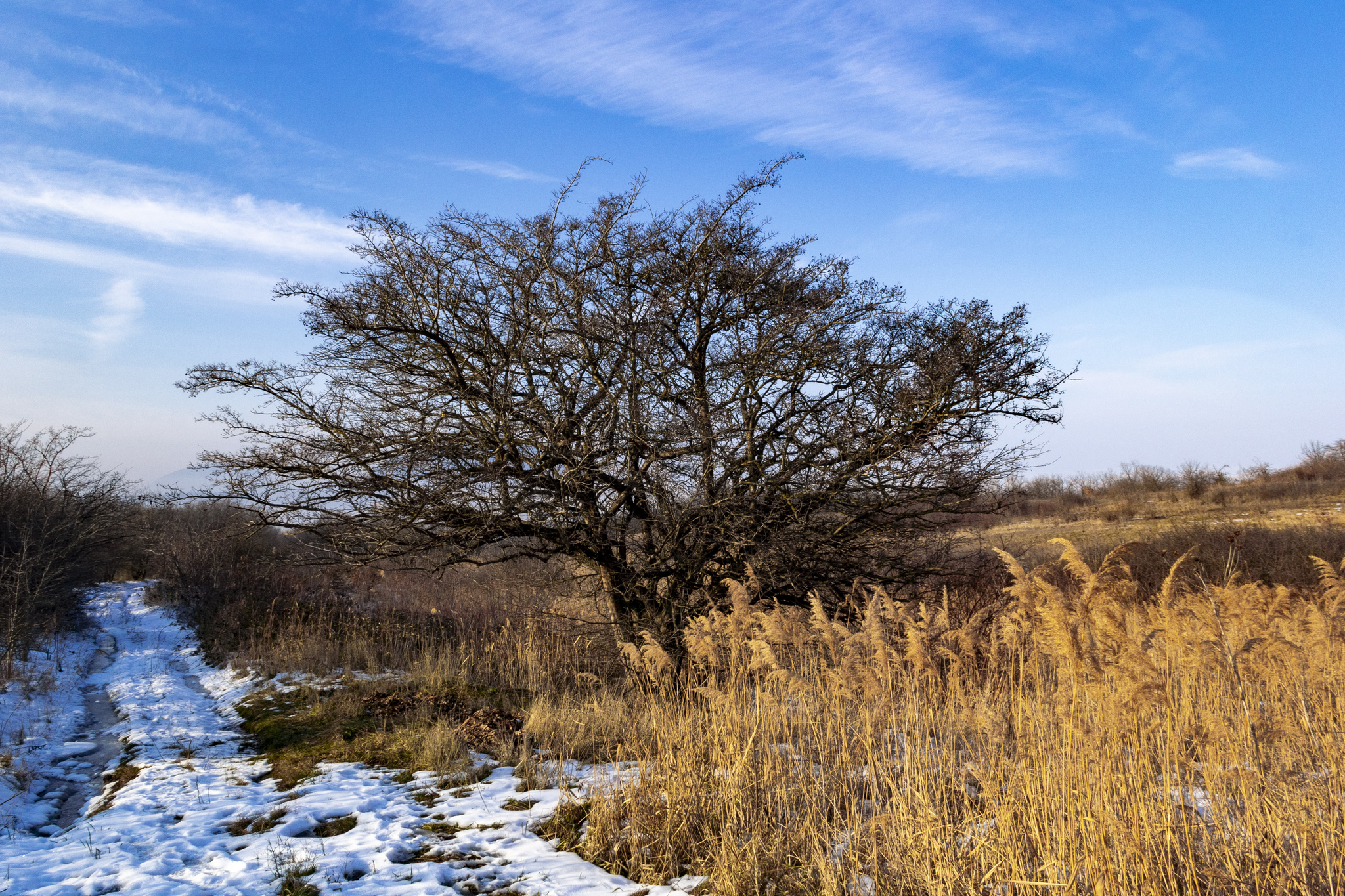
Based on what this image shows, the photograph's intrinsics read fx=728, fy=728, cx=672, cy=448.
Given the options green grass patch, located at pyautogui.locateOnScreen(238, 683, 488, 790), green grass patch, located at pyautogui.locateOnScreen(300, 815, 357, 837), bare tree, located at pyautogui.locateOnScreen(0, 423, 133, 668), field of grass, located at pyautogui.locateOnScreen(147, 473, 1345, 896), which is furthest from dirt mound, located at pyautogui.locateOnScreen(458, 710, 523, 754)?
bare tree, located at pyautogui.locateOnScreen(0, 423, 133, 668)

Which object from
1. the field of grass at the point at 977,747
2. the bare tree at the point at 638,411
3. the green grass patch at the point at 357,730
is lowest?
the green grass patch at the point at 357,730

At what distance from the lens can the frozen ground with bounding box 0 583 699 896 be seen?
411cm

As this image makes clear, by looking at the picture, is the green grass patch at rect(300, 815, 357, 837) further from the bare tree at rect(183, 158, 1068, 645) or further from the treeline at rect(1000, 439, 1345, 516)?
the treeline at rect(1000, 439, 1345, 516)

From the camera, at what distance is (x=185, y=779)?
243 inches

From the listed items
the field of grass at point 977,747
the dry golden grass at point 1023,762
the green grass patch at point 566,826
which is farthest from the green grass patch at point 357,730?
the dry golden grass at point 1023,762

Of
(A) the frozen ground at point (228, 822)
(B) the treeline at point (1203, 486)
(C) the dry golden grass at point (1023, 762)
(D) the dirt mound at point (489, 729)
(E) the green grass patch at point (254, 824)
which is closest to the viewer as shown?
(C) the dry golden grass at point (1023, 762)

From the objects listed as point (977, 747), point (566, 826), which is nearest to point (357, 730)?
point (566, 826)

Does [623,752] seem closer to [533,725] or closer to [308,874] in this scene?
[533,725]

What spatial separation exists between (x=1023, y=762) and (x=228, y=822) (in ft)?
17.3

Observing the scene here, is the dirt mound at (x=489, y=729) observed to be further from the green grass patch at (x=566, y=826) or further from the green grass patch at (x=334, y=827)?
the green grass patch at (x=566, y=826)

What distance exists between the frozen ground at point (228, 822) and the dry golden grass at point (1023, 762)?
0.58 metres

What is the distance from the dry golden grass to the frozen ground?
0.58 m

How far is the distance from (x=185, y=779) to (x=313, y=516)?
3075 millimetres

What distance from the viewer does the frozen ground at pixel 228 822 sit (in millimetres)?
4109
